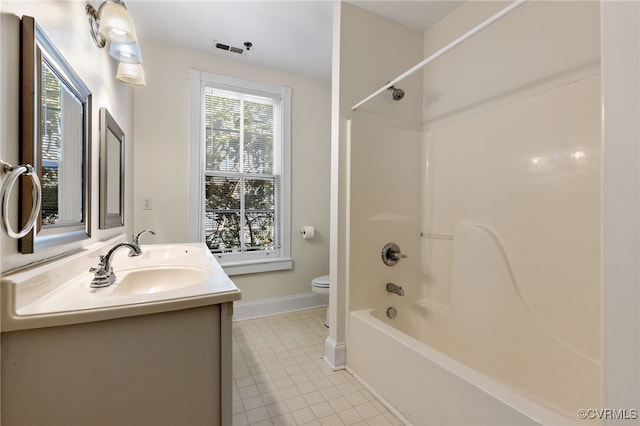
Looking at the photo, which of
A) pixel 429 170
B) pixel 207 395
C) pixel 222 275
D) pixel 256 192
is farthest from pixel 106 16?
pixel 429 170

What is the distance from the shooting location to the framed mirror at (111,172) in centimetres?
132

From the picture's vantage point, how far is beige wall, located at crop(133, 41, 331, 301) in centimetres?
224

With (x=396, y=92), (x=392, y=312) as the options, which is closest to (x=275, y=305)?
(x=392, y=312)

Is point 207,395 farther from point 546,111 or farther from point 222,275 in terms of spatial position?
point 546,111

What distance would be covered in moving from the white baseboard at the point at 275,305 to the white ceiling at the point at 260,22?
228 centimetres

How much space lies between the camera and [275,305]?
106 inches

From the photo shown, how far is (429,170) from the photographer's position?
6.57 ft

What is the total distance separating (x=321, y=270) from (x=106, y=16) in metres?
2.53

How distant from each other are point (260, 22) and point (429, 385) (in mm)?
2522

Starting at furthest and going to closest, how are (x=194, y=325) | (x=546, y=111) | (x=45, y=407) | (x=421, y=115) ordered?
(x=421, y=115)
(x=546, y=111)
(x=194, y=325)
(x=45, y=407)

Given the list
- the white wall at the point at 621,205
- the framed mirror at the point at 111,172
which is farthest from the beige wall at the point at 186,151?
the white wall at the point at 621,205

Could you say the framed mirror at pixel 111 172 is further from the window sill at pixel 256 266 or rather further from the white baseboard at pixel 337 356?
the white baseboard at pixel 337 356

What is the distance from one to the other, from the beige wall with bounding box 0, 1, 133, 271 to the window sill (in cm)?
98

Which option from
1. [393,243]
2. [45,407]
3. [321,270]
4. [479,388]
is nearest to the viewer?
[45,407]
